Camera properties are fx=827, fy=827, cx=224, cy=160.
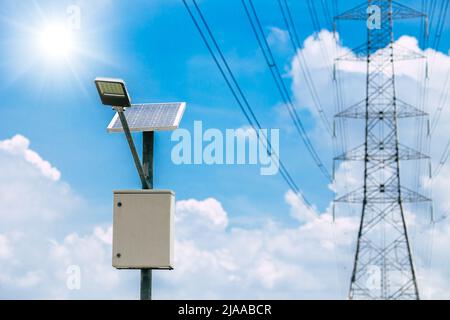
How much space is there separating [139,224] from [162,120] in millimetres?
1837

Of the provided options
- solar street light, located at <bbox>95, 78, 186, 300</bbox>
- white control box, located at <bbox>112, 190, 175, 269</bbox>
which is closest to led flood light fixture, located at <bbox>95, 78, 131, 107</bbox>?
solar street light, located at <bbox>95, 78, 186, 300</bbox>

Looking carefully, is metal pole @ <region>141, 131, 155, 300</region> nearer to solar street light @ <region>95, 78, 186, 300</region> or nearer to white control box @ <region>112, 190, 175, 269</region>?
solar street light @ <region>95, 78, 186, 300</region>

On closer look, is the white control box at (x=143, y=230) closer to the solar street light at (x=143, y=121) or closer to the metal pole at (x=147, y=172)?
the solar street light at (x=143, y=121)

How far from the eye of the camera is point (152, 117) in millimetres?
14055

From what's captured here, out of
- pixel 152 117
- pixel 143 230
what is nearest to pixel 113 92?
pixel 152 117

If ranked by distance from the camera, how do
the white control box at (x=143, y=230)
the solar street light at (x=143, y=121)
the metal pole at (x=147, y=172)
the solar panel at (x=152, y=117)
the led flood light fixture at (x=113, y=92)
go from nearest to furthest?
1. the led flood light fixture at (x=113, y=92)
2. the solar street light at (x=143, y=121)
3. the metal pole at (x=147, y=172)
4. the white control box at (x=143, y=230)
5. the solar panel at (x=152, y=117)

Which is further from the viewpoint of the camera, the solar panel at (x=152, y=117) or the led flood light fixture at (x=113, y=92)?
the solar panel at (x=152, y=117)

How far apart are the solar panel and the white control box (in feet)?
3.87

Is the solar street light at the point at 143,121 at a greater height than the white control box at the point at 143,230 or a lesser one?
A: greater

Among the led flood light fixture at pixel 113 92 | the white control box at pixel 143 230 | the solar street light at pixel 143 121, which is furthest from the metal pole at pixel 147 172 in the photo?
the led flood light fixture at pixel 113 92

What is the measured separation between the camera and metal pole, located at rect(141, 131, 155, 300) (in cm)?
1280

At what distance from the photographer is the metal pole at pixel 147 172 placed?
42.0ft

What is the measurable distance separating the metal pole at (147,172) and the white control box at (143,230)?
0.16 metres
